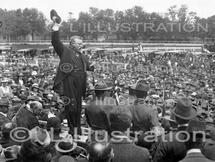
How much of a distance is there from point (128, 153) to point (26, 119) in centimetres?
299

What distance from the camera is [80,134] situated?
271 inches

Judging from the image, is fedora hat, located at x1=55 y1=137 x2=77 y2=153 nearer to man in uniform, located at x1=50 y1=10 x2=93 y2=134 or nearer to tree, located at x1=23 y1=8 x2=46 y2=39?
man in uniform, located at x1=50 y1=10 x2=93 y2=134

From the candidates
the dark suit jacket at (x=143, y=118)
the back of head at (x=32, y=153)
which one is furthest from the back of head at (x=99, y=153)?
the dark suit jacket at (x=143, y=118)

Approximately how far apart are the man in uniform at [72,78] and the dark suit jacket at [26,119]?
616 mm

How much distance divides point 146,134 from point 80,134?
168 cm

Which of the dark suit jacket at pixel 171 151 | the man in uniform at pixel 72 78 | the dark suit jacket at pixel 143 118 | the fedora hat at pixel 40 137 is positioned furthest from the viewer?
the man in uniform at pixel 72 78

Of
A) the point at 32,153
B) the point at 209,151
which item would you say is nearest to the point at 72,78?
the point at 209,151

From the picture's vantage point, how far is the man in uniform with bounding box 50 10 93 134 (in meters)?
6.77

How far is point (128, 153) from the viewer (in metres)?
4.39

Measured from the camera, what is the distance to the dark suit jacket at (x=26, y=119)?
6.86 m

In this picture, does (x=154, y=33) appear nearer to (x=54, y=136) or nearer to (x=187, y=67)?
(x=187, y=67)

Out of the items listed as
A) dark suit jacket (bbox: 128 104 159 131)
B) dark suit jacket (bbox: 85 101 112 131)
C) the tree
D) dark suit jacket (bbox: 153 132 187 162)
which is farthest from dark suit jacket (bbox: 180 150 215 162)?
the tree

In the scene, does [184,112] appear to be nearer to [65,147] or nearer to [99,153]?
[65,147]

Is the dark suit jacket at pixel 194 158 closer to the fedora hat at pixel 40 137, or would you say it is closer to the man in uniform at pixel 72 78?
the fedora hat at pixel 40 137
